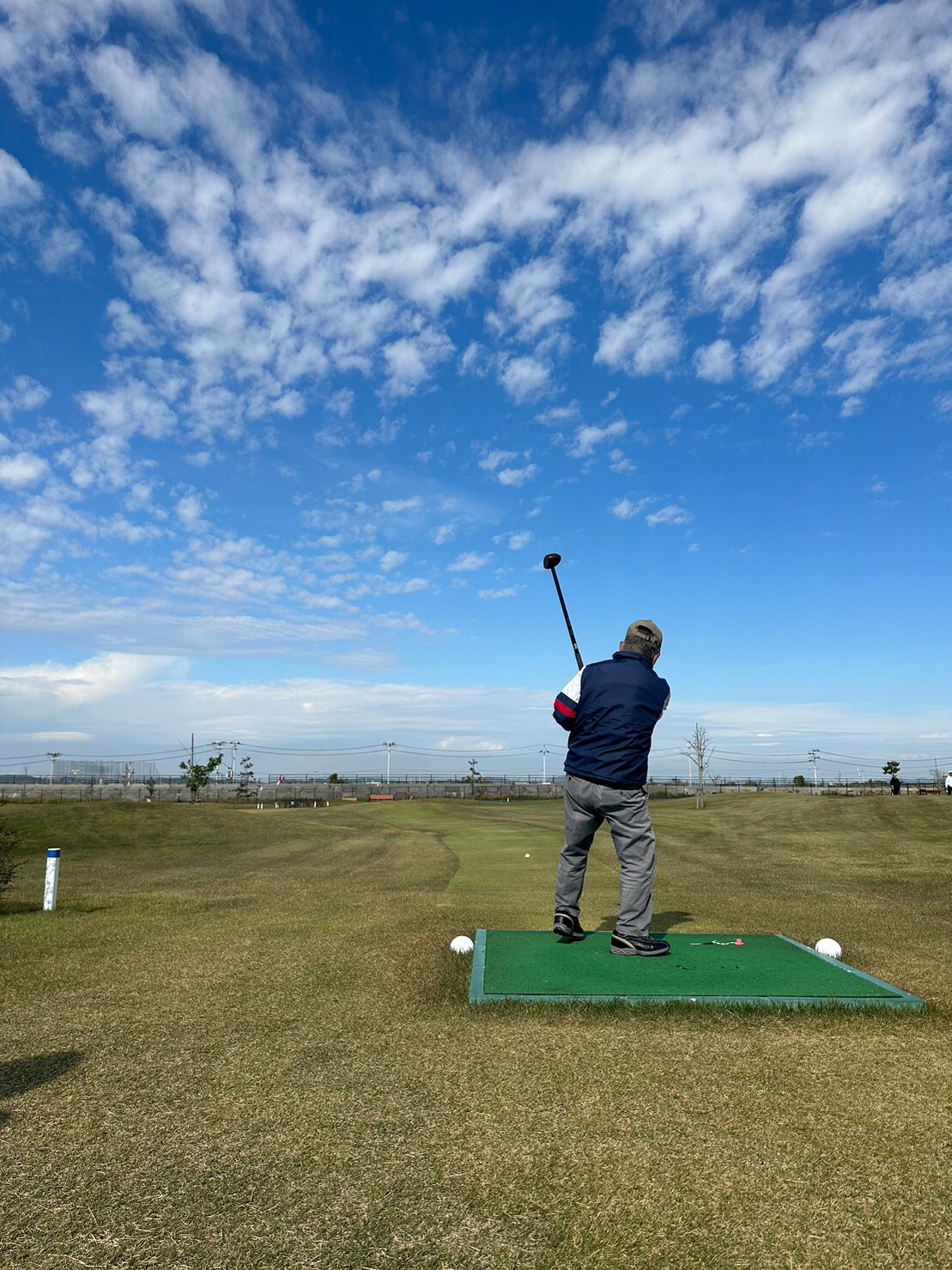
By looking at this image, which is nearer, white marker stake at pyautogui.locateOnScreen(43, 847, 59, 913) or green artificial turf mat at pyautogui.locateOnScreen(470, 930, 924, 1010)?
green artificial turf mat at pyautogui.locateOnScreen(470, 930, 924, 1010)

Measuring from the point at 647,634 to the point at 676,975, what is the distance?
285cm

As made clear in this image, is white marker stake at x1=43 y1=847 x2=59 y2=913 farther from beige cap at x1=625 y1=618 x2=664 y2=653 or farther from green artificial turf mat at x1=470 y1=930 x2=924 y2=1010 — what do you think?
beige cap at x1=625 y1=618 x2=664 y2=653

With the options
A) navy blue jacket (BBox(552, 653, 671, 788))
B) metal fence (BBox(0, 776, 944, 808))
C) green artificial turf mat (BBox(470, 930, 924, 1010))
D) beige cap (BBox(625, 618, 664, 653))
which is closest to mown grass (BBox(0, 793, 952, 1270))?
green artificial turf mat (BBox(470, 930, 924, 1010))

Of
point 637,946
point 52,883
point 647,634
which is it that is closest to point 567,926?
point 637,946

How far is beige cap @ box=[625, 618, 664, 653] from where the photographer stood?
23.2 ft

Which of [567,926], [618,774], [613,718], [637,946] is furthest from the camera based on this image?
[567,926]

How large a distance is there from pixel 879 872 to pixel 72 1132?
53.4 ft

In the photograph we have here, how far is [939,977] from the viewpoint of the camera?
592 cm

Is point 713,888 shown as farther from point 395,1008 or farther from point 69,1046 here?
point 69,1046

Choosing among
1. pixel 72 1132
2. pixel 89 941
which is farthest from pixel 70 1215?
pixel 89 941

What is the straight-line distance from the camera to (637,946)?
626 centimetres

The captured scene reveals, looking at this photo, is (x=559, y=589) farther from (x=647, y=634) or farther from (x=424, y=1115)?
(x=424, y=1115)

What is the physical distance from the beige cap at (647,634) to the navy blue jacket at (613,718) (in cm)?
23

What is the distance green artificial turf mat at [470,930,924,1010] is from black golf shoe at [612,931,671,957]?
0.19 feet
